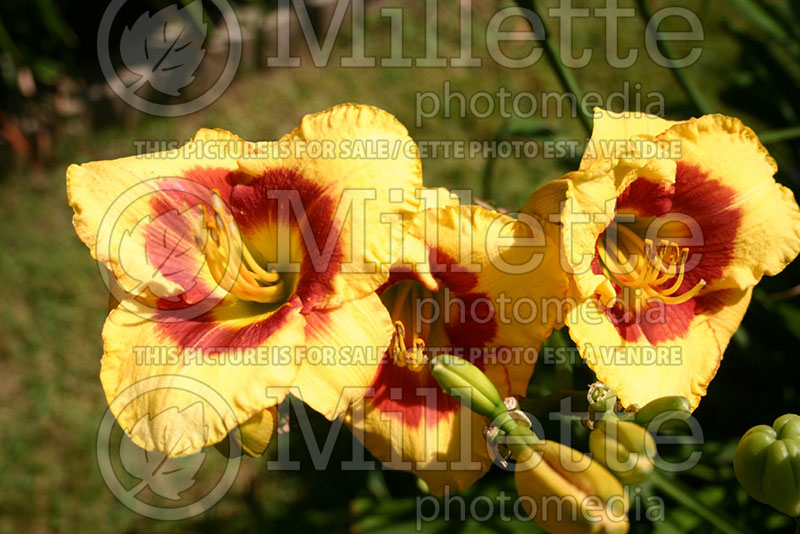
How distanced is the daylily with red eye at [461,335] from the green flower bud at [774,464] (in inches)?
11.8

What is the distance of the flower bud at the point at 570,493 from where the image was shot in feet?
2.56

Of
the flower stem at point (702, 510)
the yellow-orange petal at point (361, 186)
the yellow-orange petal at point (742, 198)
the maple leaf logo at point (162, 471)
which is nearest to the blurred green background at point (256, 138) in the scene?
the maple leaf logo at point (162, 471)

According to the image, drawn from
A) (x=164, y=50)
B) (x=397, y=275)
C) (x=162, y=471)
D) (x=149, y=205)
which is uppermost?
(x=164, y=50)

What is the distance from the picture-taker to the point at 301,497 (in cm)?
232

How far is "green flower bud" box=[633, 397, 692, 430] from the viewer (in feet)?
2.90

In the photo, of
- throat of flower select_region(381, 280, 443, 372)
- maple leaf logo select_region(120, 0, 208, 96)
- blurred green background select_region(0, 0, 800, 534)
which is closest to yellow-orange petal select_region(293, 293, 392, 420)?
throat of flower select_region(381, 280, 443, 372)

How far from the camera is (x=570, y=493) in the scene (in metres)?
Answer: 0.78

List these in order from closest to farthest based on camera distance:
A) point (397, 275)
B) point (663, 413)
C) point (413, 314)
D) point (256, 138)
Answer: point (663, 413) < point (397, 275) < point (413, 314) < point (256, 138)

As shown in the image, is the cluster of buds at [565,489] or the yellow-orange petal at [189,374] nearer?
the cluster of buds at [565,489]

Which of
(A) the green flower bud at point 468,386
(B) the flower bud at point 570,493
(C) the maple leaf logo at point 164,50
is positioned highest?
(C) the maple leaf logo at point 164,50

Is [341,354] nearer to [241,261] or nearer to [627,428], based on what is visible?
[241,261]

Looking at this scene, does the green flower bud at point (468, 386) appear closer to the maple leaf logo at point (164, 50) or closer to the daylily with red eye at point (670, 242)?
the daylily with red eye at point (670, 242)

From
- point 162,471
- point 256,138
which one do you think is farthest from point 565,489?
point 256,138

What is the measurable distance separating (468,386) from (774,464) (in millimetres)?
400
